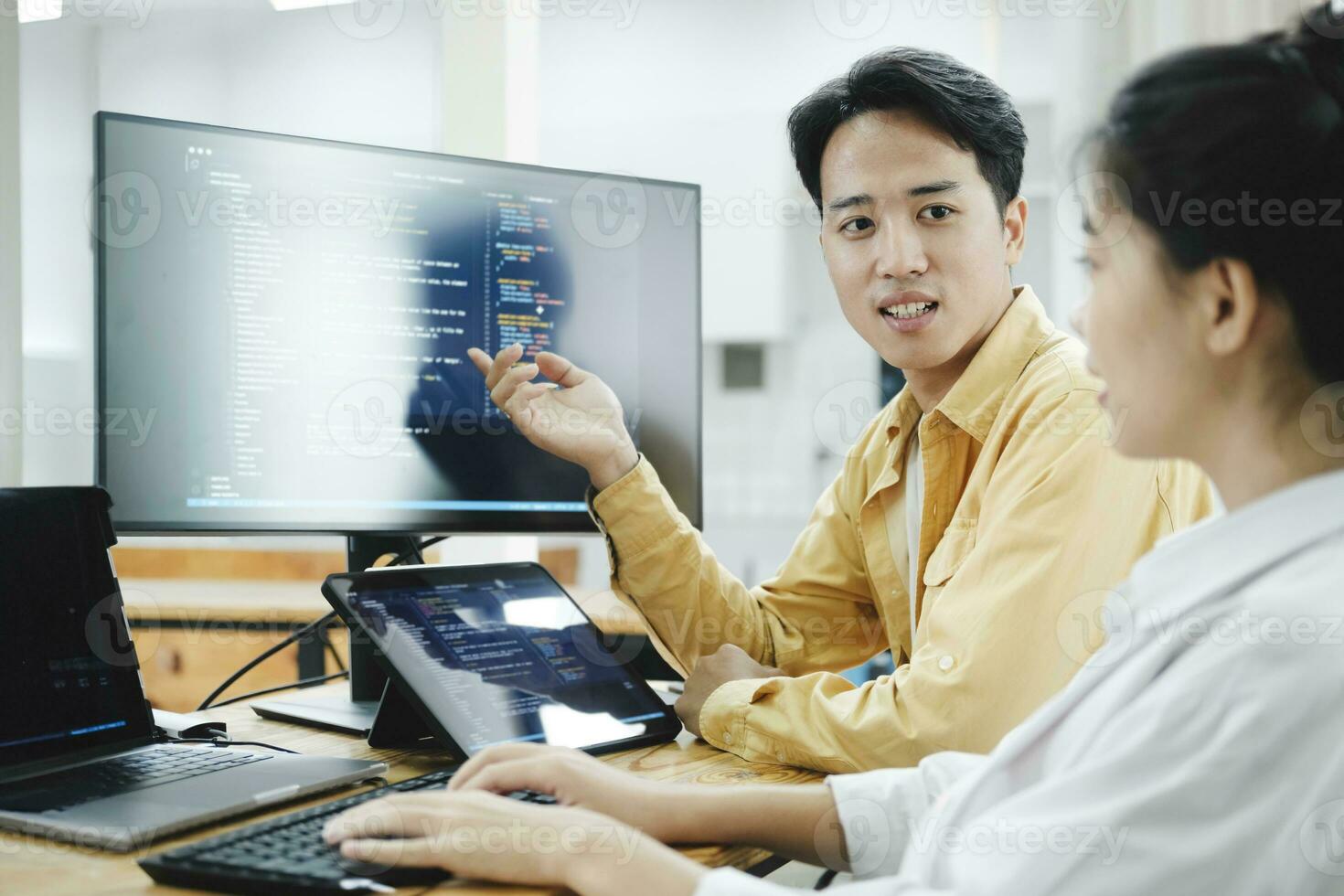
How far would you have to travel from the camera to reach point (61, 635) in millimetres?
921

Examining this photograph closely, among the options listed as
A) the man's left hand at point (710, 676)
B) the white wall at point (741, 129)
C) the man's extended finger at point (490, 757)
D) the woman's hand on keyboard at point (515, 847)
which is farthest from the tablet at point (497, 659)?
the white wall at point (741, 129)

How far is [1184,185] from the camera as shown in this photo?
25.1 inches

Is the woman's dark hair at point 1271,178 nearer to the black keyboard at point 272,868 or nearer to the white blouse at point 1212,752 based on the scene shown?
the white blouse at point 1212,752

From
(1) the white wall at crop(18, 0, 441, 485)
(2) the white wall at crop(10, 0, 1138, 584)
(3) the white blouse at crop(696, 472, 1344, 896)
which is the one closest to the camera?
(3) the white blouse at crop(696, 472, 1344, 896)

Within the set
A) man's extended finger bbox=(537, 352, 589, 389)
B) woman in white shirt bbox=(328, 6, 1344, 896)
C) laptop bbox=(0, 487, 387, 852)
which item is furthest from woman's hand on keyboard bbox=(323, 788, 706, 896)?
man's extended finger bbox=(537, 352, 589, 389)

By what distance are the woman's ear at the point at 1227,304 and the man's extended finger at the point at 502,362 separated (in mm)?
733

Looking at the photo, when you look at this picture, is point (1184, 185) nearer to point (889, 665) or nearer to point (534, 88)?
point (534, 88)

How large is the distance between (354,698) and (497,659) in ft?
0.86

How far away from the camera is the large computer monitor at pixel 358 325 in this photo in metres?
1.10

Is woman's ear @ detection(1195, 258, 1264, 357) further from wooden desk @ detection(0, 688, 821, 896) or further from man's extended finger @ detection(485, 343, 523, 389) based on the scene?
man's extended finger @ detection(485, 343, 523, 389)

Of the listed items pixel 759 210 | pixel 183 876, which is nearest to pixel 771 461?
pixel 759 210

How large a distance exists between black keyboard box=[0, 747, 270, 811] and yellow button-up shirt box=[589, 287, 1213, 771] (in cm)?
45

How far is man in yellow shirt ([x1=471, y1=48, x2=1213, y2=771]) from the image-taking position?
97cm

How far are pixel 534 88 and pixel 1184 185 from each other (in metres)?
1.68
